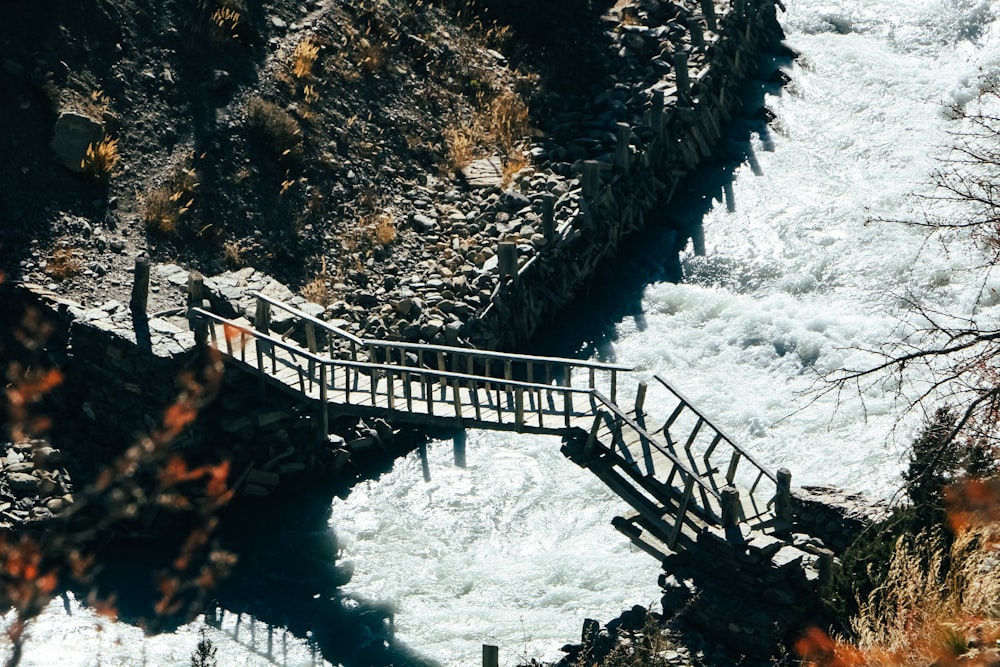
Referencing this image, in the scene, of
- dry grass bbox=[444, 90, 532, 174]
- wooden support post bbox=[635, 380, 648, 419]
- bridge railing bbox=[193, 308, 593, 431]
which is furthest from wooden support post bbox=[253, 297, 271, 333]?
dry grass bbox=[444, 90, 532, 174]

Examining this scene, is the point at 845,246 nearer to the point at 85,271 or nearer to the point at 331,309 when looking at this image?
the point at 331,309

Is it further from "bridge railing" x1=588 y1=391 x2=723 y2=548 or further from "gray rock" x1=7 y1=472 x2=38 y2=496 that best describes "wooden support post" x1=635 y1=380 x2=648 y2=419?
"gray rock" x1=7 y1=472 x2=38 y2=496

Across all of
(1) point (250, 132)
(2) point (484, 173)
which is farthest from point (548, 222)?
(1) point (250, 132)

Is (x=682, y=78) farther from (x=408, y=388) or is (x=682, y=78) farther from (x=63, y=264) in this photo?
(x=63, y=264)

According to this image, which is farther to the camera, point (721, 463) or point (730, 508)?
point (721, 463)

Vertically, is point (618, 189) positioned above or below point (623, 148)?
below

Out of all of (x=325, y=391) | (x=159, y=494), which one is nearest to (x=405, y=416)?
(x=325, y=391)

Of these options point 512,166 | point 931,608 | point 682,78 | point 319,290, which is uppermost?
point 682,78

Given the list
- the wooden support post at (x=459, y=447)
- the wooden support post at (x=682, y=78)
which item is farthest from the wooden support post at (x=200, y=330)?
the wooden support post at (x=682, y=78)

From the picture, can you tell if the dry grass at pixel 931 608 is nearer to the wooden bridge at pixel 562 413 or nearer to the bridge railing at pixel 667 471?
the wooden bridge at pixel 562 413
